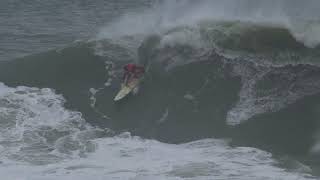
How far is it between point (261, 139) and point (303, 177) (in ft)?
8.05

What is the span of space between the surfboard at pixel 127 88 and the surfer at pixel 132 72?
0.11 metres

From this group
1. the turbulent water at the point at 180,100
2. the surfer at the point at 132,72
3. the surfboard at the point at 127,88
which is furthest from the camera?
the surfer at the point at 132,72

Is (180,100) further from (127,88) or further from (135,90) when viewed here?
(127,88)

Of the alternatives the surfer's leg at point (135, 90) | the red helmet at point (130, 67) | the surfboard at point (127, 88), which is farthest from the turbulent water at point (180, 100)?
the red helmet at point (130, 67)

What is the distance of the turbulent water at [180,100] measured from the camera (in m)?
Result: 15.4

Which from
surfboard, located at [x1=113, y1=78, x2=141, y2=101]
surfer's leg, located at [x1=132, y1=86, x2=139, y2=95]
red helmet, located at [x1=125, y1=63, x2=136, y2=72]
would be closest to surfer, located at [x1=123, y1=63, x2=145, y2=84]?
red helmet, located at [x1=125, y1=63, x2=136, y2=72]

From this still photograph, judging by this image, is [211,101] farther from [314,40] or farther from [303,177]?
[303,177]

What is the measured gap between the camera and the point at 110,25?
26141 millimetres

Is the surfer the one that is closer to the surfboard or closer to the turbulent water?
the surfboard

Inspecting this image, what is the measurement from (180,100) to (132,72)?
1.66 m

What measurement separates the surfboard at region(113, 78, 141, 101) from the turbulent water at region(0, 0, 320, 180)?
0.23 meters

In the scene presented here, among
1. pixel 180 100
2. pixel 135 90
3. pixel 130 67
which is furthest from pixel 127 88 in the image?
pixel 180 100

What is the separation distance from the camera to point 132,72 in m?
19.8

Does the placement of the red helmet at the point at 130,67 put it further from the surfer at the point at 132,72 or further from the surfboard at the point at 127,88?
the surfboard at the point at 127,88
